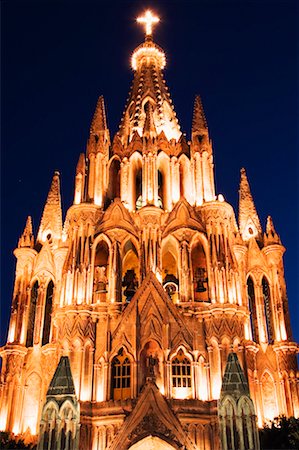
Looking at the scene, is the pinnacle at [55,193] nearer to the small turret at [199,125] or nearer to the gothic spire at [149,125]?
the gothic spire at [149,125]

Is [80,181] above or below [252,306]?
above

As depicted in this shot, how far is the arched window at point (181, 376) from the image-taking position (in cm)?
3562

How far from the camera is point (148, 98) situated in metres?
51.3

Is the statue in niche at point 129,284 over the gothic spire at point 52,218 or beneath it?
beneath

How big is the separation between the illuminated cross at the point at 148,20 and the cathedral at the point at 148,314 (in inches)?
595

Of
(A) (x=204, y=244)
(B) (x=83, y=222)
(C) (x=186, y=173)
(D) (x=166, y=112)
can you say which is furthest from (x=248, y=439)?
(D) (x=166, y=112)

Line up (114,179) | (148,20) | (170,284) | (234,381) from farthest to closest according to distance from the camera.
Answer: (148,20) < (114,179) < (170,284) < (234,381)

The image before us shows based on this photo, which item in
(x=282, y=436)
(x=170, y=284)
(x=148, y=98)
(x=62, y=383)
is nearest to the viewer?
(x=62, y=383)

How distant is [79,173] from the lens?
45.0 m

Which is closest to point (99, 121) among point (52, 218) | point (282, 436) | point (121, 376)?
point (52, 218)

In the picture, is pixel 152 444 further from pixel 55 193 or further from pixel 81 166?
pixel 55 193

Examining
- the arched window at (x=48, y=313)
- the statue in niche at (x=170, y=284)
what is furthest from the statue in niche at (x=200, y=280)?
the arched window at (x=48, y=313)

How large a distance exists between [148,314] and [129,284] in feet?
18.1

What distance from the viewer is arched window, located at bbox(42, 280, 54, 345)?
41.9 m
